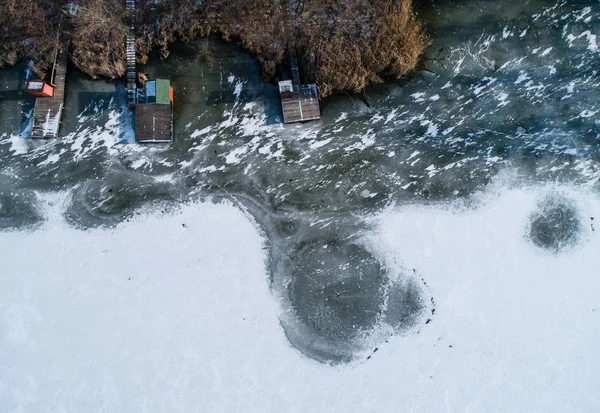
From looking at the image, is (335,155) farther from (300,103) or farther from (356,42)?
(356,42)

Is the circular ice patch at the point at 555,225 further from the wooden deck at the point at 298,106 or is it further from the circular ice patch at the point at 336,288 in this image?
the wooden deck at the point at 298,106

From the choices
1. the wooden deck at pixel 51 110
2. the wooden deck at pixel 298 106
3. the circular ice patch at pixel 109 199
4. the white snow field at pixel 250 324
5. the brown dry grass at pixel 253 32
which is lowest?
the white snow field at pixel 250 324

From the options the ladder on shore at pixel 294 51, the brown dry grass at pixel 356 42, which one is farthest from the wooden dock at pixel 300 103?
the brown dry grass at pixel 356 42

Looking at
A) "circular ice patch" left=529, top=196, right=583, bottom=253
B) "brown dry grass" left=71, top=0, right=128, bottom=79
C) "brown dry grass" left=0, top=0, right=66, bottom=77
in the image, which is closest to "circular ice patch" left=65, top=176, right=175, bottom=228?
"brown dry grass" left=71, top=0, right=128, bottom=79

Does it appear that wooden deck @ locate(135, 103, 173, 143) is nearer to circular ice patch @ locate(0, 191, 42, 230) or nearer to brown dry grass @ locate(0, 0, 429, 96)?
brown dry grass @ locate(0, 0, 429, 96)

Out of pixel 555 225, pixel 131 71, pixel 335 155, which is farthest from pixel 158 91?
pixel 555 225

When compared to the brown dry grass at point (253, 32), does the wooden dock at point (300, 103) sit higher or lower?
lower
